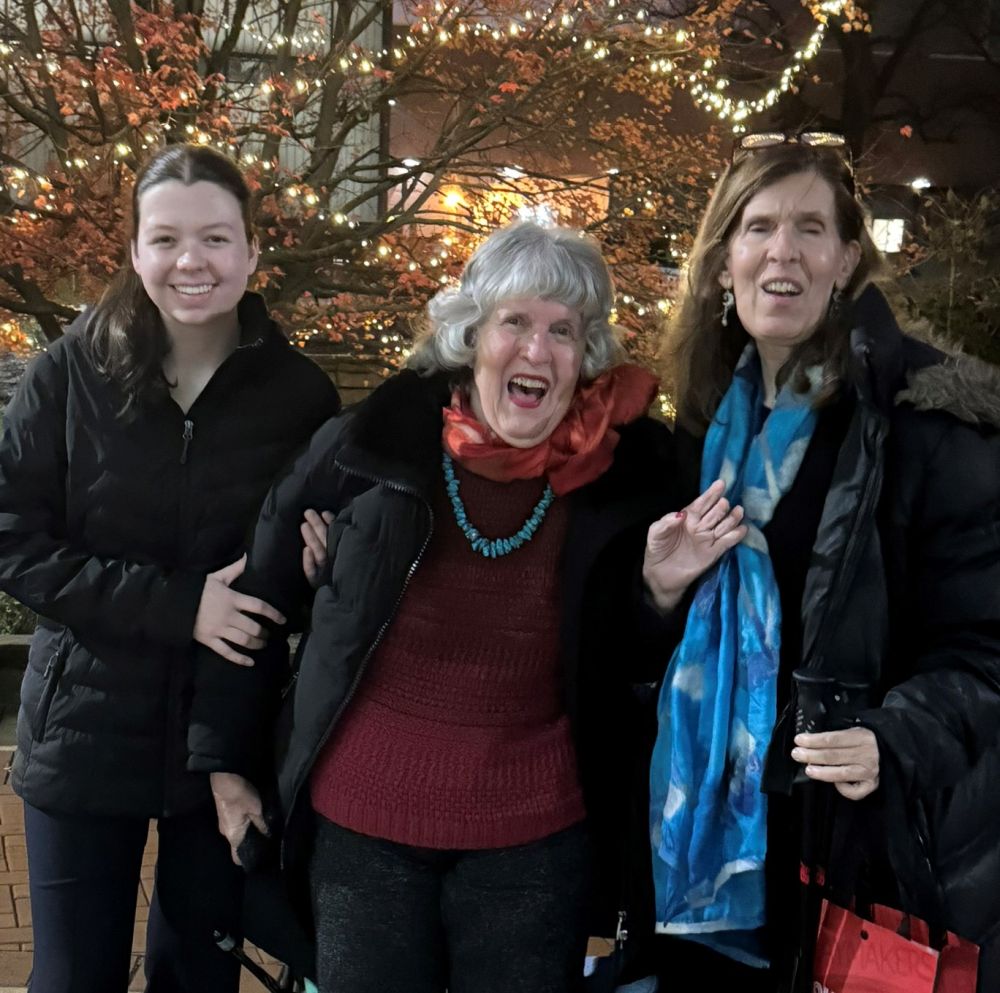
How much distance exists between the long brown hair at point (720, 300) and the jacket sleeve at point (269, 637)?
756mm

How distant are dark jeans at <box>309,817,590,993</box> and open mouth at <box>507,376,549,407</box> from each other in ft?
2.71

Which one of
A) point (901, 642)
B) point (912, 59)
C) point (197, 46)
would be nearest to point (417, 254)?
point (197, 46)

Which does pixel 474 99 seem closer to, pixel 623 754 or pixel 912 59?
pixel 623 754

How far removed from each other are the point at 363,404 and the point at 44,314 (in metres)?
4.46

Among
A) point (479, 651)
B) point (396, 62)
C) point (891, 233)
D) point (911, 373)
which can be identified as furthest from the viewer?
point (891, 233)

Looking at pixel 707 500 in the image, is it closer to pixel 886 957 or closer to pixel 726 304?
pixel 726 304

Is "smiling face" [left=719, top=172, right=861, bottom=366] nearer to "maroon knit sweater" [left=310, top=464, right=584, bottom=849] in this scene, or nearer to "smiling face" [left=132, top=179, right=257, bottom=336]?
"maroon knit sweater" [left=310, top=464, right=584, bottom=849]

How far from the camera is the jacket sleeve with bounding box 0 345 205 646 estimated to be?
78.1 inches

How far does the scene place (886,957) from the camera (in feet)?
5.46

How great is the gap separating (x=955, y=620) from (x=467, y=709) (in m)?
0.88

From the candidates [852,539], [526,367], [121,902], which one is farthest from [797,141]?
[121,902]

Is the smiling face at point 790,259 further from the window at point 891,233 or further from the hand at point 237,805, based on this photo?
the window at point 891,233

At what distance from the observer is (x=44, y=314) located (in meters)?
5.69

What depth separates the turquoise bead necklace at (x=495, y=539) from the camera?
6.18ft
